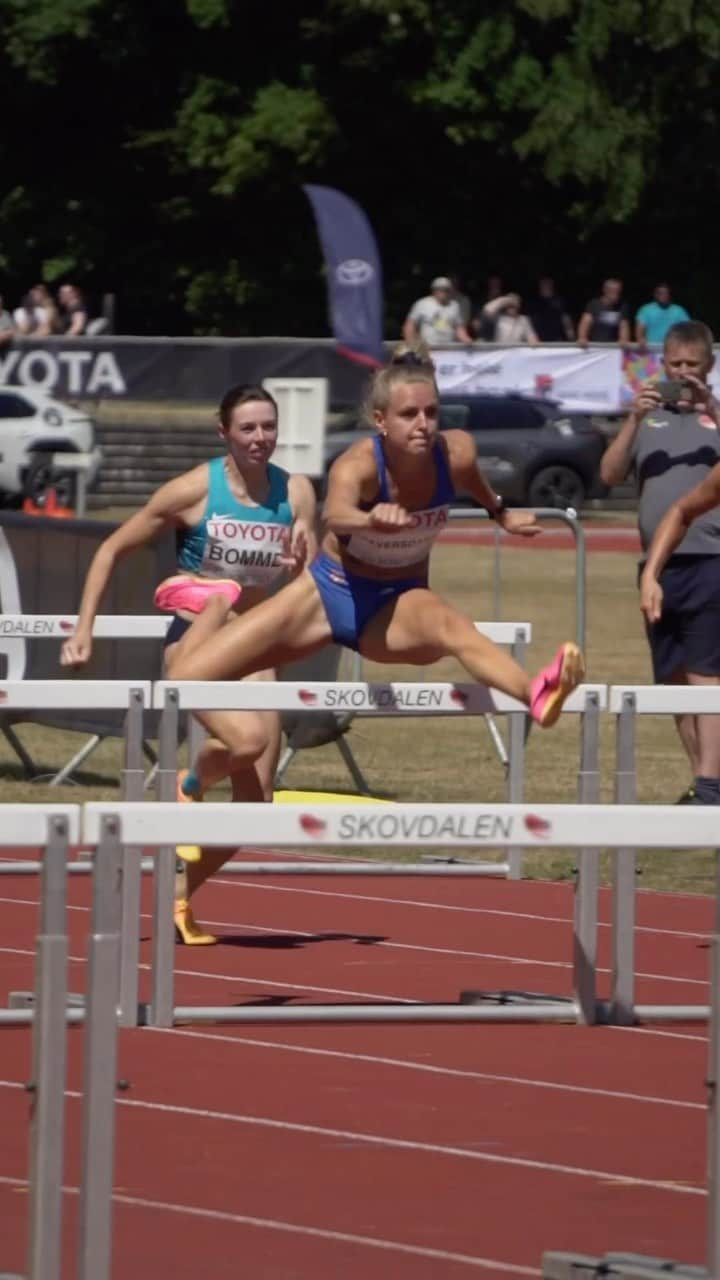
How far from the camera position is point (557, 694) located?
27.0 ft

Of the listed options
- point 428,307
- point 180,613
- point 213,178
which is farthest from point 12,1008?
point 213,178

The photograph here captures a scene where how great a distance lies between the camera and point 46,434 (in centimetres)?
2886

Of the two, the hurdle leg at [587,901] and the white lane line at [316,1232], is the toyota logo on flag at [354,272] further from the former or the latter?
the white lane line at [316,1232]

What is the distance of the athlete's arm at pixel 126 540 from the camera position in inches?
370

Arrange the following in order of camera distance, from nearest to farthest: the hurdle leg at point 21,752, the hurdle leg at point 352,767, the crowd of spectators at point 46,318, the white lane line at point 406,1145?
the white lane line at point 406,1145, the hurdle leg at point 352,767, the hurdle leg at point 21,752, the crowd of spectators at point 46,318

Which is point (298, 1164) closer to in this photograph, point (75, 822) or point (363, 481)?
point (75, 822)

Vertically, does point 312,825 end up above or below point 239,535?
below

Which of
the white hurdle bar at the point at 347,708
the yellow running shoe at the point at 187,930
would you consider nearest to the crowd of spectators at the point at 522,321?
the yellow running shoe at the point at 187,930

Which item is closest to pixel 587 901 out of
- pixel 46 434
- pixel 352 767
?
pixel 352 767

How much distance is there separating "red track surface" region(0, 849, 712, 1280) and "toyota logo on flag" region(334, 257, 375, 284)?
2323 cm

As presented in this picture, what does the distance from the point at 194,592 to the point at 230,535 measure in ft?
0.80

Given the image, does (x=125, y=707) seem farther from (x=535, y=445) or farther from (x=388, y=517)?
(x=535, y=445)

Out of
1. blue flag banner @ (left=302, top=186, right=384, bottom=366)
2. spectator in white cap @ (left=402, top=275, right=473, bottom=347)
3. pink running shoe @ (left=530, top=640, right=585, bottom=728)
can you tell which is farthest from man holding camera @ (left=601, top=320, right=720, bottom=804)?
spectator in white cap @ (left=402, top=275, right=473, bottom=347)

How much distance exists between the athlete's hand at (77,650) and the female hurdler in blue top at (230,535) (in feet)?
0.82
